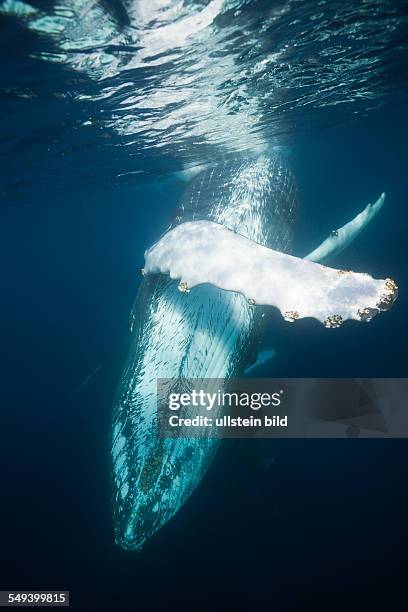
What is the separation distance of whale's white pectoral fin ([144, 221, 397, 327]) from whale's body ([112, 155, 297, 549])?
0.93m

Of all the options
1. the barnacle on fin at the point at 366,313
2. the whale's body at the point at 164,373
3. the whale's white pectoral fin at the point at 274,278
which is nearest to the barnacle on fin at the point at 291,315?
the whale's white pectoral fin at the point at 274,278

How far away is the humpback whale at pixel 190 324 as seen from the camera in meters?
3.15

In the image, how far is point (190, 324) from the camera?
15.8 feet

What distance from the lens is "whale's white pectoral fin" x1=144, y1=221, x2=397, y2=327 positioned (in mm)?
2982

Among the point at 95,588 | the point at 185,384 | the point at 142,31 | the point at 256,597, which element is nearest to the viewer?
the point at 185,384

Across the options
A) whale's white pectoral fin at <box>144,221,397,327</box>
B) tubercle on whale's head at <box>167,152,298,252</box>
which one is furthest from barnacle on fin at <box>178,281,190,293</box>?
tubercle on whale's head at <box>167,152,298,252</box>

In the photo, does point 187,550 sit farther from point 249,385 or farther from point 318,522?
point 249,385

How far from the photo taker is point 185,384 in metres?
4.38

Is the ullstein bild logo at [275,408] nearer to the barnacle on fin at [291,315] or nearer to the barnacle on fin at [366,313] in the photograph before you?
the barnacle on fin at [291,315]

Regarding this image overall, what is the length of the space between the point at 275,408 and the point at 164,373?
11.5 ft

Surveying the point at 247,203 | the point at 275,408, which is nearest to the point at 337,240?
the point at 247,203

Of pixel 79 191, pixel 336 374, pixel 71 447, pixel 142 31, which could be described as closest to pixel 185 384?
pixel 142 31

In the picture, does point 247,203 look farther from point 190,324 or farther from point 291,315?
point 291,315

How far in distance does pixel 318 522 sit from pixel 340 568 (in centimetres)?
124
